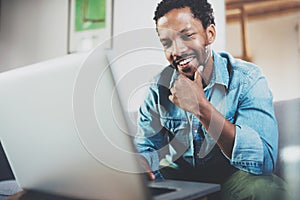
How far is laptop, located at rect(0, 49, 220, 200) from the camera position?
811 millimetres

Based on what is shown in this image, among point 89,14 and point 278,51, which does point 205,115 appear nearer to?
point 278,51

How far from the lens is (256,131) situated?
5.33ft

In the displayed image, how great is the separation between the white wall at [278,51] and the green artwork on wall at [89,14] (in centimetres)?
101

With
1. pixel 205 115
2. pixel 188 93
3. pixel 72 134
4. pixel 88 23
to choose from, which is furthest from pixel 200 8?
pixel 72 134

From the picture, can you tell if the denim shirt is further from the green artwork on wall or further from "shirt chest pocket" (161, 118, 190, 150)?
the green artwork on wall

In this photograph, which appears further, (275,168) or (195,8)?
(195,8)

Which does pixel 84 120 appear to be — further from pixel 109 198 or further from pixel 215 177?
pixel 215 177

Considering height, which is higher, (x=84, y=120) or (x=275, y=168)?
(x=84, y=120)

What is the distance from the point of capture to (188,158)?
178cm

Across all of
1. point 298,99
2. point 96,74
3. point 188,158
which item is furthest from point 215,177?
point 96,74

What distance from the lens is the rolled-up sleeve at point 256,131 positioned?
1601 millimetres

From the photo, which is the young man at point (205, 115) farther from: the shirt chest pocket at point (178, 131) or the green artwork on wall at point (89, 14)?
the green artwork on wall at point (89, 14)

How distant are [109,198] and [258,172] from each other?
90 centimetres

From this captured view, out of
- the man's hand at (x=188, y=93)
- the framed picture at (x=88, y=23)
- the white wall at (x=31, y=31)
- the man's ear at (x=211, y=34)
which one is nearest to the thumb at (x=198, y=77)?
the man's hand at (x=188, y=93)
